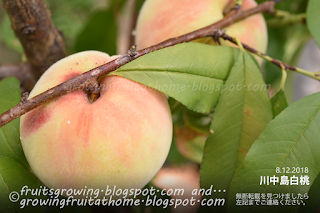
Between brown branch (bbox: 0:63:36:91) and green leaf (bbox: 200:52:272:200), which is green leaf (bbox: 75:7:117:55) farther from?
green leaf (bbox: 200:52:272:200)

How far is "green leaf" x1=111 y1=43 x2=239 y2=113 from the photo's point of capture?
11.5 inches

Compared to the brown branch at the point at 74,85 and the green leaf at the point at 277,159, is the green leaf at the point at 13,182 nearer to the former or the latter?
the brown branch at the point at 74,85

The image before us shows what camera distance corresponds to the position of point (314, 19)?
0.42 m

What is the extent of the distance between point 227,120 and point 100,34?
403 millimetres

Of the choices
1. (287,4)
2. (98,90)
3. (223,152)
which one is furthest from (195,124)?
(287,4)

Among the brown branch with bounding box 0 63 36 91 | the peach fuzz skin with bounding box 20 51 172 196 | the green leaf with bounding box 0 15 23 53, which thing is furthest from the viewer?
the green leaf with bounding box 0 15 23 53

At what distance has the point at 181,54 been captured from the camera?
31 centimetres

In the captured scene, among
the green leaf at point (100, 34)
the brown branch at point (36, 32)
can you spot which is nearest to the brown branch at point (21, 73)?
the brown branch at point (36, 32)

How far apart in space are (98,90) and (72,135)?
0.06 meters

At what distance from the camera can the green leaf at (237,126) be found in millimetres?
357

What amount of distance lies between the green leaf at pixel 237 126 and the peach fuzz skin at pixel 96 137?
0.11 m

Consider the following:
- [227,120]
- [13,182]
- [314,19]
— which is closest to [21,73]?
[13,182]

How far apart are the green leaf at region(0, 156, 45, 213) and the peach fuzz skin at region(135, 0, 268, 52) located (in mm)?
249

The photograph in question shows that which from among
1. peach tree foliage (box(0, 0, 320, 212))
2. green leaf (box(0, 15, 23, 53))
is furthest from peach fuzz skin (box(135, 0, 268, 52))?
green leaf (box(0, 15, 23, 53))
